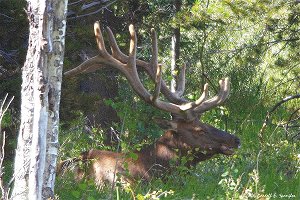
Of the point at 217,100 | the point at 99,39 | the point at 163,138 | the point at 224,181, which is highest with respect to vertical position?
the point at 99,39

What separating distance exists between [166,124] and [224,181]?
7.60ft

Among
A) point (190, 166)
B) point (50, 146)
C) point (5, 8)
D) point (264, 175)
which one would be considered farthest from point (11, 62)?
point (50, 146)

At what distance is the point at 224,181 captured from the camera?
5.86m

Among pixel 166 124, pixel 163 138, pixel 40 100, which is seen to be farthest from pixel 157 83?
pixel 40 100

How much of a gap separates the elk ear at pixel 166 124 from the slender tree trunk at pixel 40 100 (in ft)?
11.5

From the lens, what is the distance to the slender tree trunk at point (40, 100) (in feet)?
13.6

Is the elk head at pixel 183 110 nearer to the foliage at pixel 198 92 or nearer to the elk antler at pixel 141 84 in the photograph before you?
the elk antler at pixel 141 84

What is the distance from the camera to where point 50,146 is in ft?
15.0

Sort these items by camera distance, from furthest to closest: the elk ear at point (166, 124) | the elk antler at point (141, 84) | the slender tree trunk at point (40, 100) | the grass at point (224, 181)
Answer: the elk ear at point (166, 124)
the elk antler at point (141, 84)
the grass at point (224, 181)
the slender tree trunk at point (40, 100)

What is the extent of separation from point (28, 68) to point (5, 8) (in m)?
3.13

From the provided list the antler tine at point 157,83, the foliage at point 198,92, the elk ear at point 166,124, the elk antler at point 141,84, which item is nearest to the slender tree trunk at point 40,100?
the foliage at point 198,92

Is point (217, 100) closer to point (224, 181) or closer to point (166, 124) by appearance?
point (166, 124)

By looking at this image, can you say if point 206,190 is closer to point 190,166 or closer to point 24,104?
point 190,166

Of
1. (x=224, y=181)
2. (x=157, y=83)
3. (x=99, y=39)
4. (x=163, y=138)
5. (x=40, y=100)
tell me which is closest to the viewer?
(x=40, y=100)
